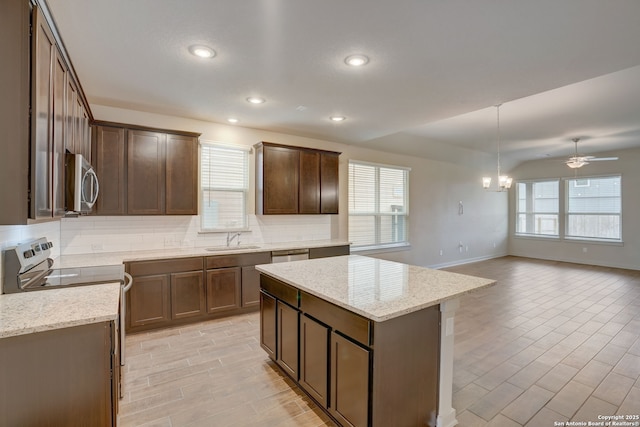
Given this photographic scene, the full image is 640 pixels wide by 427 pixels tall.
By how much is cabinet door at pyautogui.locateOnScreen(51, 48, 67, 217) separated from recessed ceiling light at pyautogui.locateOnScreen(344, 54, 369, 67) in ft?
6.67

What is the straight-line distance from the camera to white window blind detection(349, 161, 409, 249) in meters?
6.06

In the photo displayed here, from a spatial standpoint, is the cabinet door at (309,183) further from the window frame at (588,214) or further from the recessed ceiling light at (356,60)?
the window frame at (588,214)

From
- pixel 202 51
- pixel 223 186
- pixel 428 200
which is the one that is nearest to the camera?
pixel 202 51

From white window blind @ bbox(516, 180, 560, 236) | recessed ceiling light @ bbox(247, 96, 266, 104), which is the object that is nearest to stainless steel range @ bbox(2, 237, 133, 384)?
recessed ceiling light @ bbox(247, 96, 266, 104)

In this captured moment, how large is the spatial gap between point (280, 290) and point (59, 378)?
142 centimetres

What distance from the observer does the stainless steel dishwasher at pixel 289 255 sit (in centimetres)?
436

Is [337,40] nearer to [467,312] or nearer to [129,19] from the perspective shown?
[129,19]

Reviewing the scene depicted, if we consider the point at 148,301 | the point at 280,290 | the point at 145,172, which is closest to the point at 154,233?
the point at 145,172

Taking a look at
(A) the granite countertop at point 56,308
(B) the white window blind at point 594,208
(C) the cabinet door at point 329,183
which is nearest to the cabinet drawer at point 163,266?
(A) the granite countertop at point 56,308

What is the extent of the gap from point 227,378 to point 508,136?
643 centimetres

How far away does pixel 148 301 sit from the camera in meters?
3.51

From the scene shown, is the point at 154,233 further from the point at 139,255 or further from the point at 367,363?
the point at 367,363

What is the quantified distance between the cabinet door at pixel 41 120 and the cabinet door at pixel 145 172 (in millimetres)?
1922

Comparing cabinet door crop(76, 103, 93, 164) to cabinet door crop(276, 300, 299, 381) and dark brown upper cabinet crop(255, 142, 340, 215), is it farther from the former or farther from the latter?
cabinet door crop(276, 300, 299, 381)
